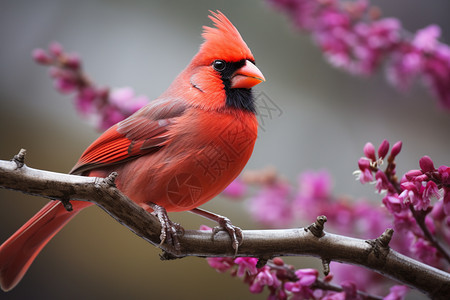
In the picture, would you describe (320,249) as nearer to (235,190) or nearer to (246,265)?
(246,265)

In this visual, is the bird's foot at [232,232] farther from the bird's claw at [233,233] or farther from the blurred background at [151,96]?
the blurred background at [151,96]

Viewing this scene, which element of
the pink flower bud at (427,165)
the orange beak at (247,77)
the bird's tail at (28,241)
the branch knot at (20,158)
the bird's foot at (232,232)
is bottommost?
the bird's tail at (28,241)

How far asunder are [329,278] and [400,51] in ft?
2.90

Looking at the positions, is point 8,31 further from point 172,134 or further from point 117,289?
point 172,134

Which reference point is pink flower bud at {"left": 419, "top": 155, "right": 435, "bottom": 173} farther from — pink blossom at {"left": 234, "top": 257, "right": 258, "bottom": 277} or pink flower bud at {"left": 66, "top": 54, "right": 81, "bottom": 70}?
pink flower bud at {"left": 66, "top": 54, "right": 81, "bottom": 70}

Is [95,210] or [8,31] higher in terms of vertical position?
[8,31]

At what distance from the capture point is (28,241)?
0.94 metres

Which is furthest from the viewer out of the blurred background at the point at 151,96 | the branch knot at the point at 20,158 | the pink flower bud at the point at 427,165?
the blurred background at the point at 151,96

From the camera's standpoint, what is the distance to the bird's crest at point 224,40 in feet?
2.87

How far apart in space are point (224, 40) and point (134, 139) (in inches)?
10.8

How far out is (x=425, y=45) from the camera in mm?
1455

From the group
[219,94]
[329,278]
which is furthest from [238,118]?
[329,278]

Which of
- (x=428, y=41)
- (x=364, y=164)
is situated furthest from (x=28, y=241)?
(x=428, y=41)

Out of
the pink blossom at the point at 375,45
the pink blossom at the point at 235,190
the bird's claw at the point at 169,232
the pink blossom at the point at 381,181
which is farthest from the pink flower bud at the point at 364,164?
the pink blossom at the point at 235,190
